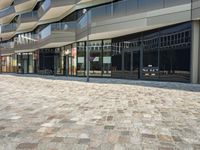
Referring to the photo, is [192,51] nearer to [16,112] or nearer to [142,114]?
[142,114]

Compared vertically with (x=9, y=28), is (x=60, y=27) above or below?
below

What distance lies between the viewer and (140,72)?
2172 centimetres

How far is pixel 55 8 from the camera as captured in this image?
2745 centimetres

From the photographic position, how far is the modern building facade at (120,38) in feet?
56.8

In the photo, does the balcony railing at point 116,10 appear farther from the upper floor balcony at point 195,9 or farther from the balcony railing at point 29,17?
the balcony railing at point 29,17

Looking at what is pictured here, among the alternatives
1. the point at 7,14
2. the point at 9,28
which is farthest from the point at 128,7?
the point at 7,14

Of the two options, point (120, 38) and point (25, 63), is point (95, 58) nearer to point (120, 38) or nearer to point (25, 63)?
point (120, 38)

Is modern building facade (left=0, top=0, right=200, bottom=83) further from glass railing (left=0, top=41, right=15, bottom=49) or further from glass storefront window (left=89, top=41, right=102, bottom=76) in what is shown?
glass railing (left=0, top=41, right=15, bottom=49)

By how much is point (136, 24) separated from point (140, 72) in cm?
466

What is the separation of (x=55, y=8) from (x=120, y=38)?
888cm

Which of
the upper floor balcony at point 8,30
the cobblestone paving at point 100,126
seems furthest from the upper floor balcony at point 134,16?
the upper floor balcony at point 8,30

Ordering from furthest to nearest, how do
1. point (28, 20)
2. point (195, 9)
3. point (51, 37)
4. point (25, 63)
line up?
point (25, 63) → point (28, 20) → point (51, 37) → point (195, 9)

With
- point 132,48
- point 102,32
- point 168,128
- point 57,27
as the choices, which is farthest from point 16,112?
point 57,27

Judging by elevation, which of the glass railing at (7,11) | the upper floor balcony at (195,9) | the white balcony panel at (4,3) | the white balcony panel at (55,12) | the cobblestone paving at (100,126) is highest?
the white balcony panel at (4,3)
